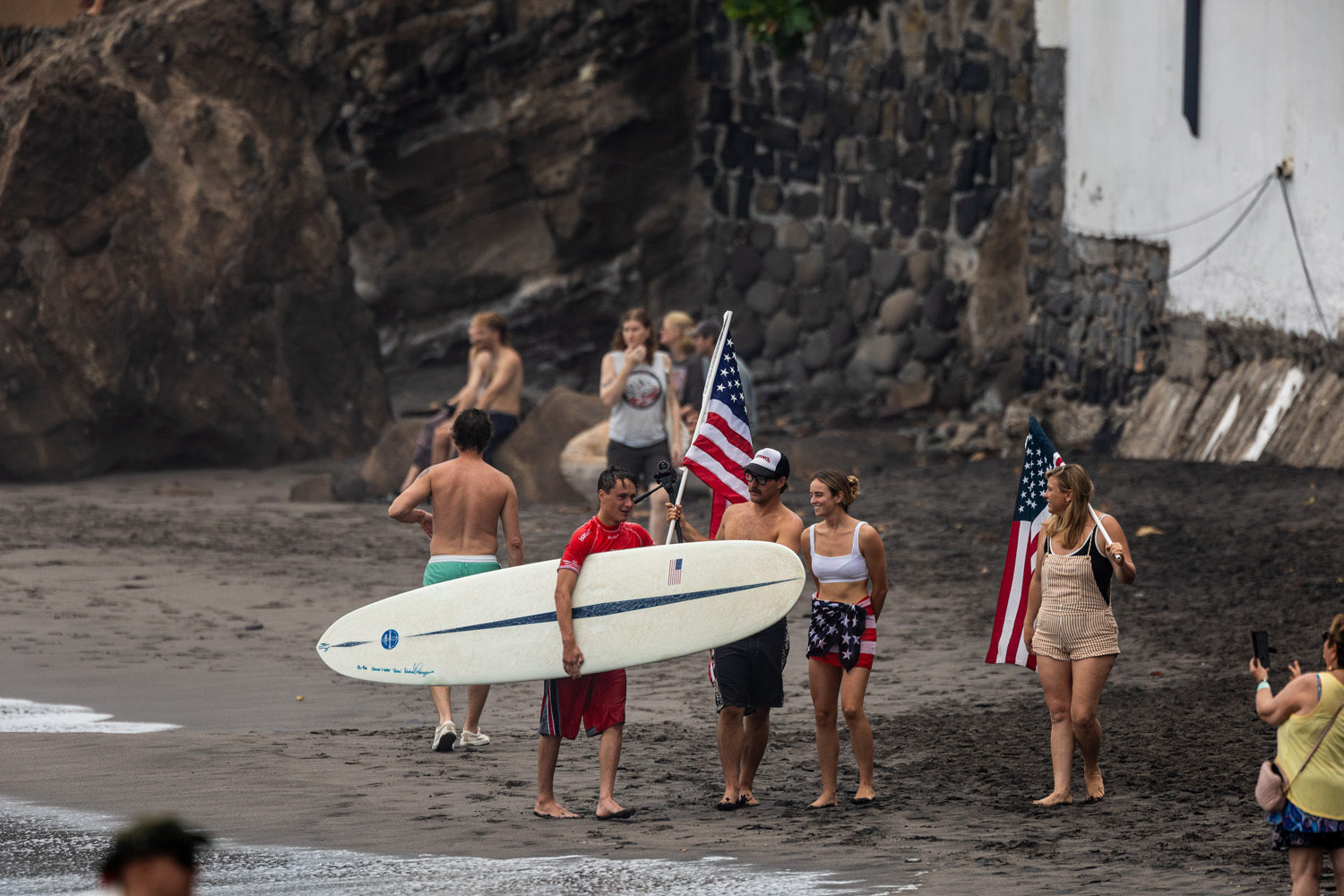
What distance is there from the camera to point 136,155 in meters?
16.8

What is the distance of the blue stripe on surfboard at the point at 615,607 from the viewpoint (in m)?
6.71

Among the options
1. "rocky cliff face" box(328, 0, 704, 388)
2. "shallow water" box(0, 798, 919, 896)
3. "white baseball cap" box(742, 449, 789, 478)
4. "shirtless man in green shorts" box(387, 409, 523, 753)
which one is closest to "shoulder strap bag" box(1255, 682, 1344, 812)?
"shallow water" box(0, 798, 919, 896)

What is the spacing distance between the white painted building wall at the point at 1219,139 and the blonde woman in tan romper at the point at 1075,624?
7872 mm

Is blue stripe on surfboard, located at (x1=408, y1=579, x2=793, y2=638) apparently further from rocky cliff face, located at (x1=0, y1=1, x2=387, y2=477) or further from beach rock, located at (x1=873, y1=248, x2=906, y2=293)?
beach rock, located at (x1=873, y1=248, x2=906, y2=293)

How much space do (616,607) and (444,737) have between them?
1.37 m

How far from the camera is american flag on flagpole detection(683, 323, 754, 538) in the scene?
7.62m

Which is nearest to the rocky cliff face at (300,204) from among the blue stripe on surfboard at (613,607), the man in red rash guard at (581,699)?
the blue stripe on surfboard at (613,607)

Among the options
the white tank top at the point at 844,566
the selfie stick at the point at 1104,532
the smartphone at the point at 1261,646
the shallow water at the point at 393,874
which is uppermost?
the selfie stick at the point at 1104,532

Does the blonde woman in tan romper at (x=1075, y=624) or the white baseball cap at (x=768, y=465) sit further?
the white baseball cap at (x=768, y=465)

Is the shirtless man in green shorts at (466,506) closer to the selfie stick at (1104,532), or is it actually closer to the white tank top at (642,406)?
the selfie stick at (1104,532)

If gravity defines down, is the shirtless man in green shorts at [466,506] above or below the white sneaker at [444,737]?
above

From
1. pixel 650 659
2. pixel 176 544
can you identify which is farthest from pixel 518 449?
pixel 650 659

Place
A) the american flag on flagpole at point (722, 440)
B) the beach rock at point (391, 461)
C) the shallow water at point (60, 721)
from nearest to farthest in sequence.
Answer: the american flag on flagpole at point (722, 440), the shallow water at point (60, 721), the beach rock at point (391, 461)

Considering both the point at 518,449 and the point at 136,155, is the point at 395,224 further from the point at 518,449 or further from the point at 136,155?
the point at 518,449
